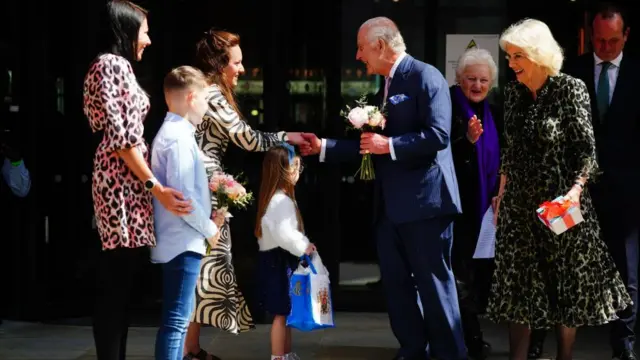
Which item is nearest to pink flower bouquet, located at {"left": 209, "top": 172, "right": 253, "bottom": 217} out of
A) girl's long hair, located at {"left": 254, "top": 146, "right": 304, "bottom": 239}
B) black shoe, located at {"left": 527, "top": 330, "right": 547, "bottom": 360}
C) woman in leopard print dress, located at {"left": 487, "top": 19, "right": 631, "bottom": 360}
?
girl's long hair, located at {"left": 254, "top": 146, "right": 304, "bottom": 239}

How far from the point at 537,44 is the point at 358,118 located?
1.14m

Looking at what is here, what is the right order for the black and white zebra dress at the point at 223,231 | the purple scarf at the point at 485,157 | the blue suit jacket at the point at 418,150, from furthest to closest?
the purple scarf at the point at 485,157, the black and white zebra dress at the point at 223,231, the blue suit jacket at the point at 418,150

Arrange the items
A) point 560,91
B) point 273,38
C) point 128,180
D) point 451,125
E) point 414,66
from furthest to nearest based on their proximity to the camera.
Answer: point 273,38, point 451,125, point 414,66, point 560,91, point 128,180

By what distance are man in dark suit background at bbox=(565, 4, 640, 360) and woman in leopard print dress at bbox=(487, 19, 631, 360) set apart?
92 cm

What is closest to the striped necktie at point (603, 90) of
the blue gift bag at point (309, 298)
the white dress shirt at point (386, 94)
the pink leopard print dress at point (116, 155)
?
the white dress shirt at point (386, 94)

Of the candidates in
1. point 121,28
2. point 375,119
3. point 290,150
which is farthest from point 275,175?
point 121,28

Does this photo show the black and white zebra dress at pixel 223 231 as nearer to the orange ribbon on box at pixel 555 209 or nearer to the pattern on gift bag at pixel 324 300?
the pattern on gift bag at pixel 324 300

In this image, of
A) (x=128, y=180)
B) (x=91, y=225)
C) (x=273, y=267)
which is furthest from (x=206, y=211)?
(x=91, y=225)

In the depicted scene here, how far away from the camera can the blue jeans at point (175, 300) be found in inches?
222

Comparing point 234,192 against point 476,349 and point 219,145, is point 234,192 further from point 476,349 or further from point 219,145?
point 476,349

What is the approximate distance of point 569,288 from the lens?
20.6ft

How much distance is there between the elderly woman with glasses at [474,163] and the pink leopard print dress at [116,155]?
2493mm

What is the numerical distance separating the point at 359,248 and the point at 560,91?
3318mm

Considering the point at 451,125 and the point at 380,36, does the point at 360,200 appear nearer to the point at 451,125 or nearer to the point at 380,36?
the point at 451,125
